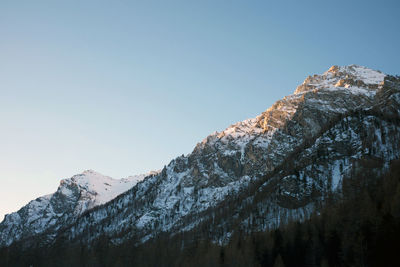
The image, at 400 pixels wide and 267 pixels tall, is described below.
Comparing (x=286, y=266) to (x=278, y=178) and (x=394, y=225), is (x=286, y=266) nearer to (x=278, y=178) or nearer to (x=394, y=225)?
(x=394, y=225)

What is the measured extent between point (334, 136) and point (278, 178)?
31941mm

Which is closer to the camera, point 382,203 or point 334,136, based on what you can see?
point 382,203

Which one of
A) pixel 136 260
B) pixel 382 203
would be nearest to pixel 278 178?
pixel 136 260

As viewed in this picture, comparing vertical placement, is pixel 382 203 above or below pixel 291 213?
below

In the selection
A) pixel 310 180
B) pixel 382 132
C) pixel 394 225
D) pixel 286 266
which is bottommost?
pixel 286 266

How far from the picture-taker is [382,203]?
3071 inches

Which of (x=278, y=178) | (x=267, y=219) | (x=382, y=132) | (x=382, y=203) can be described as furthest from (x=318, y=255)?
(x=278, y=178)

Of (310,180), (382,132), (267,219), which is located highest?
(382,132)

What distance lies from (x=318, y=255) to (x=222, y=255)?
3070 cm

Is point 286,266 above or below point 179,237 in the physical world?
below

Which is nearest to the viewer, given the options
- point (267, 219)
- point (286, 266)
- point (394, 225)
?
point (394, 225)

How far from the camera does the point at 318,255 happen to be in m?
74.4

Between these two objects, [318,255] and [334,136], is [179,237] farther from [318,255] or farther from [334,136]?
[318,255]

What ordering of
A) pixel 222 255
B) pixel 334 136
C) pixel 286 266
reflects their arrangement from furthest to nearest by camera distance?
pixel 334 136 < pixel 222 255 < pixel 286 266
